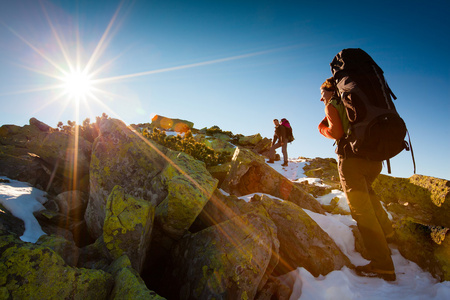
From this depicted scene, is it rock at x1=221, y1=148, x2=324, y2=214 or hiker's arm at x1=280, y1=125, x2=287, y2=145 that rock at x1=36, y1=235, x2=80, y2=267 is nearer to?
rock at x1=221, y1=148, x2=324, y2=214

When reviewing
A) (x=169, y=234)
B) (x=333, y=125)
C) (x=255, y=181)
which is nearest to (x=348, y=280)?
(x=333, y=125)

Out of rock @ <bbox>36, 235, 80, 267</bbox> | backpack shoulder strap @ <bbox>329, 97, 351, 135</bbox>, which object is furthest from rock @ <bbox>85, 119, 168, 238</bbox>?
backpack shoulder strap @ <bbox>329, 97, 351, 135</bbox>

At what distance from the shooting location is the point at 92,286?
2658mm

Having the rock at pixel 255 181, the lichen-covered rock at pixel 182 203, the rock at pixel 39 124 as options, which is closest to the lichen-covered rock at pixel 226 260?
the lichen-covered rock at pixel 182 203

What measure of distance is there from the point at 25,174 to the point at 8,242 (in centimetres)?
764

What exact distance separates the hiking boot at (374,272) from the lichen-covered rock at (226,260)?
6.21 feet

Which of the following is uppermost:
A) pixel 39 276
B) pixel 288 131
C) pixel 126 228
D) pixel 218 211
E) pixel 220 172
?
pixel 288 131

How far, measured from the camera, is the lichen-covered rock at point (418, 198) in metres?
6.02

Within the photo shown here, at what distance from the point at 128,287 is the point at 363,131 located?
452 cm

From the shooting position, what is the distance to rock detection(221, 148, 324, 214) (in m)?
7.88

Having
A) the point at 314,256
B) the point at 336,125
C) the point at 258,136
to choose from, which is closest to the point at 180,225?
the point at 314,256

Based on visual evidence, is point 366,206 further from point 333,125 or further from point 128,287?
A: point 128,287

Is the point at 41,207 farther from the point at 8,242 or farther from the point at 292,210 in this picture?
the point at 292,210

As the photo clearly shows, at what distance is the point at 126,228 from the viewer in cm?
369
